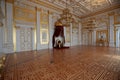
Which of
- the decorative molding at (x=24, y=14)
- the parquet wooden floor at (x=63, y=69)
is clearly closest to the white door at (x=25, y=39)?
the decorative molding at (x=24, y=14)

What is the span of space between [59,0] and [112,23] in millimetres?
7112

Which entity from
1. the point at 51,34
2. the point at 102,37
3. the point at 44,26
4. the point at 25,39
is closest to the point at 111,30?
the point at 102,37

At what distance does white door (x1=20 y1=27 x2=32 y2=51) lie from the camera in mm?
6755

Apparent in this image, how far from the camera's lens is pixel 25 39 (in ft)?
23.0

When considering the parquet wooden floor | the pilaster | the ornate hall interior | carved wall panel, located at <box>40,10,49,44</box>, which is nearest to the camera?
the parquet wooden floor

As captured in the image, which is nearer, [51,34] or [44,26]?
[44,26]

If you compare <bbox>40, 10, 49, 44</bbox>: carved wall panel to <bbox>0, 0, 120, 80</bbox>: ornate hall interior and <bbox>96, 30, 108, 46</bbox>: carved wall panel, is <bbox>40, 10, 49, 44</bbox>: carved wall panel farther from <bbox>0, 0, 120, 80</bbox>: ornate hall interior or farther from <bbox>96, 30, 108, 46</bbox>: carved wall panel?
<bbox>96, 30, 108, 46</bbox>: carved wall panel

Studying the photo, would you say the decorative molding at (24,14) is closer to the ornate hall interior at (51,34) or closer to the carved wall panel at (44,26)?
the ornate hall interior at (51,34)

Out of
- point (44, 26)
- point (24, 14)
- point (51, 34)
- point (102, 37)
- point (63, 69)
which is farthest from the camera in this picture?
point (102, 37)

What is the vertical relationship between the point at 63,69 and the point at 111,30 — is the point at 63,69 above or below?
below

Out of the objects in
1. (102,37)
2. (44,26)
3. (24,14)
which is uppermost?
(24,14)

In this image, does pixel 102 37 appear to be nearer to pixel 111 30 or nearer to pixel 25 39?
pixel 111 30

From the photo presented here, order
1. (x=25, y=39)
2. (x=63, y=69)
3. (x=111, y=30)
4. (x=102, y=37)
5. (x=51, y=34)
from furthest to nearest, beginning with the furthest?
(x=102, y=37) < (x=111, y=30) < (x=51, y=34) < (x=25, y=39) < (x=63, y=69)

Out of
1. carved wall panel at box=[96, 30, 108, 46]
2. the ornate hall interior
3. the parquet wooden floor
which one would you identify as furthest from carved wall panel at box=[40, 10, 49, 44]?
carved wall panel at box=[96, 30, 108, 46]
